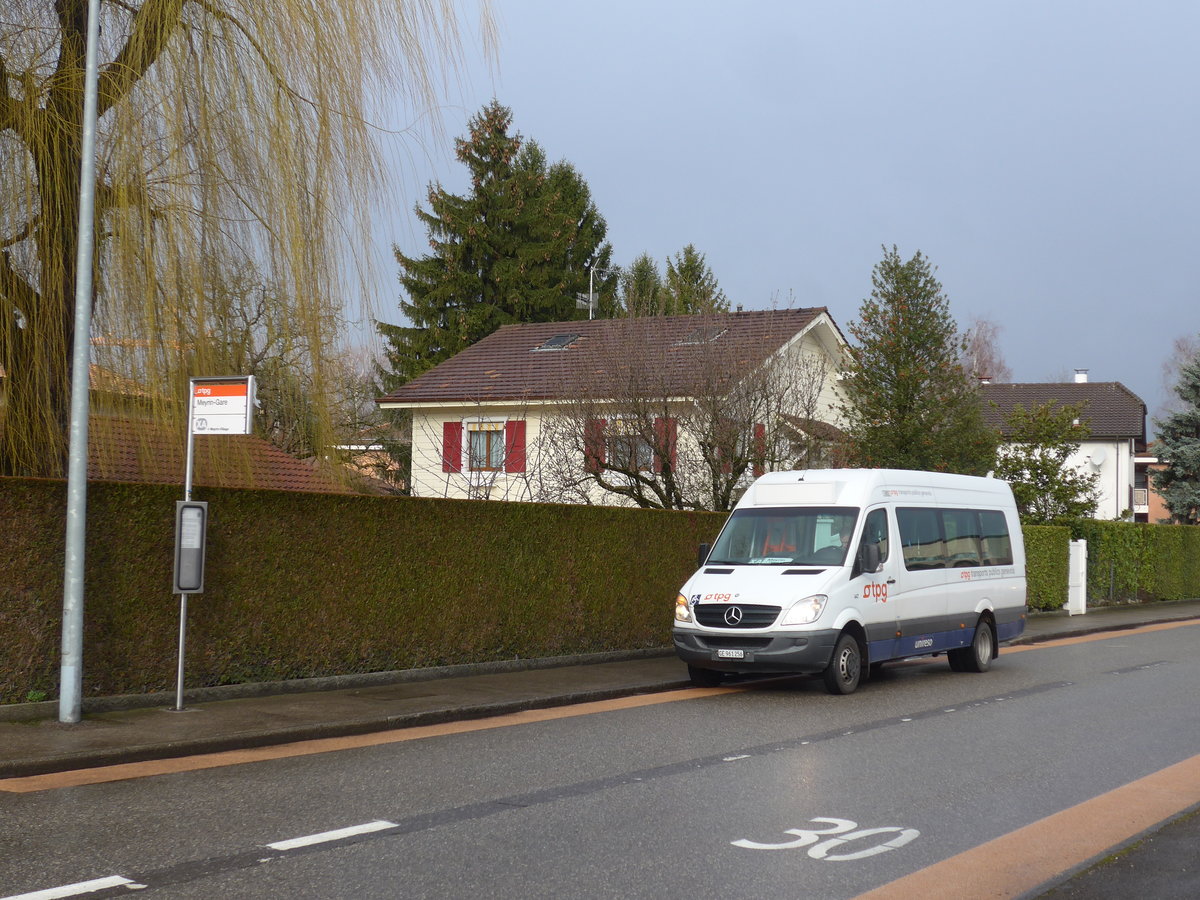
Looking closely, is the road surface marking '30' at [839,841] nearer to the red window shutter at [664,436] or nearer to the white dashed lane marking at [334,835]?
the white dashed lane marking at [334,835]

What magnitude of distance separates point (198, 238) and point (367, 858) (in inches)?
215

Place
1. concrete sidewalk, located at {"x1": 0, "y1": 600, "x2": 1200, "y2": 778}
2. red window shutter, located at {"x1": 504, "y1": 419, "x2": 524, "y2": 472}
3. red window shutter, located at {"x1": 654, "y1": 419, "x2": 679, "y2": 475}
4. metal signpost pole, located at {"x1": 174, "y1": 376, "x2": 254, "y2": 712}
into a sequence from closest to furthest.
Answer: concrete sidewalk, located at {"x1": 0, "y1": 600, "x2": 1200, "y2": 778} < metal signpost pole, located at {"x1": 174, "y1": 376, "x2": 254, "y2": 712} < red window shutter, located at {"x1": 654, "y1": 419, "x2": 679, "y2": 475} < red window shutter, located at {"x1": 504, "y1": 419, "x2": 524, "y2": 472}

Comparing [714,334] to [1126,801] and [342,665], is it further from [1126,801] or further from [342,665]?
[1126,801]

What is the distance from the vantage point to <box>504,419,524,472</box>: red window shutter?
33031 millimetres

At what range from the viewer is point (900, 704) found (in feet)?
42.6

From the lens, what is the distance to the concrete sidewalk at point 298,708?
8898 mm

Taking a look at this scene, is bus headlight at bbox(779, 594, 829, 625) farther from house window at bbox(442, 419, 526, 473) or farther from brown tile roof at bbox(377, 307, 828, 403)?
house window at bbox(442, 419, 526, 473)

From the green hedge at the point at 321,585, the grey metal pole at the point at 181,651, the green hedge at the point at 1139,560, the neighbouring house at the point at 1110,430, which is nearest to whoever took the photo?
the green hedge at the point at 321,585

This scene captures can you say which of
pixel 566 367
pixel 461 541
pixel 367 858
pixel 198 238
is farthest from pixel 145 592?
pixel 566 367

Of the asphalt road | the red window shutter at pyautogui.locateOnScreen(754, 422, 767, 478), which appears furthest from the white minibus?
the red window shutter at pyautogui.locateOnScreen(754, 422, 767, 478)

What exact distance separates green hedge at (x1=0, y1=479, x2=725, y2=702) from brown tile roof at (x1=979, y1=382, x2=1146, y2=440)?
49.7m

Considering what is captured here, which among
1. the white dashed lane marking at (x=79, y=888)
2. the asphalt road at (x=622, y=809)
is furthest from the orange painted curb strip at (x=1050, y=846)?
the white dashed lane marking at (x=79, y=888)

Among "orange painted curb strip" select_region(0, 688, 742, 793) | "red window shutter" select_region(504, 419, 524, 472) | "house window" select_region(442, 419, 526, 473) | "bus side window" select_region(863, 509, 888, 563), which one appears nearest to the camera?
"orange painted curb strip" select_region(0, 688, 742, 793)

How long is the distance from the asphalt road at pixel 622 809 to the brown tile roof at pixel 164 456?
9.59ft
